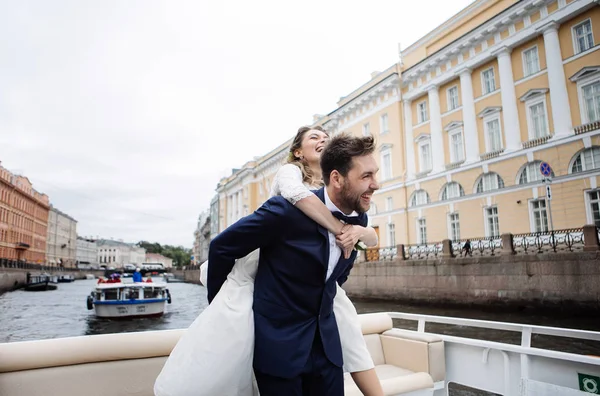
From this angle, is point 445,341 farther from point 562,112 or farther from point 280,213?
point 562,112

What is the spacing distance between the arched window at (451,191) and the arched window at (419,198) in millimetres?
1123

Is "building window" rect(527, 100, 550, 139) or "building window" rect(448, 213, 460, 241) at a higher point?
"building window" rect(527, 100, 550, 139)

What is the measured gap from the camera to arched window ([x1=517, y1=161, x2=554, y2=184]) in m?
18.3

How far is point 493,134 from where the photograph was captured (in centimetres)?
2112

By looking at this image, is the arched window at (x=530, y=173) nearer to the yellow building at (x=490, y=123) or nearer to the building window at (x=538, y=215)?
the yellow building at (x=490, y=123)

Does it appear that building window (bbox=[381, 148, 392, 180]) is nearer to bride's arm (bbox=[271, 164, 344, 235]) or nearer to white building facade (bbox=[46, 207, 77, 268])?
bride's arm (bbox=[271, 164, 344, 235])

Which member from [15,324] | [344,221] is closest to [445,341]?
[344,221]

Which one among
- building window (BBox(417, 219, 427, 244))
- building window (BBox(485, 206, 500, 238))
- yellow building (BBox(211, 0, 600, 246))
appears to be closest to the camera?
yellow building (BBox(211, 0, 600, 246))

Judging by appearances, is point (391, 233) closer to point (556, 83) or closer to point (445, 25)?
point (556, 83)

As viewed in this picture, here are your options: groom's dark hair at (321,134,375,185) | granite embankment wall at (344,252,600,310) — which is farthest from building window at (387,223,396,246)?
groom's dark hair at (321,134,375,185)

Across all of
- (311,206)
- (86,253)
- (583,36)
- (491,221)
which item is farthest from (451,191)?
(86,253)

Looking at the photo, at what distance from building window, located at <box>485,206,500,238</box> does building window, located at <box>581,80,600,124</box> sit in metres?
5.48

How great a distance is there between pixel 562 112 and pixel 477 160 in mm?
4545

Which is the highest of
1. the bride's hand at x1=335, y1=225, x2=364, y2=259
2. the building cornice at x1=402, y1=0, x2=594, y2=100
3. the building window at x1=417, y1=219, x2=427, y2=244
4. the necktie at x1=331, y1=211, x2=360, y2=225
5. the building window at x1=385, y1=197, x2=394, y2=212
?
the building cornice at x1=402, y1=0, x2=594, y2=100
